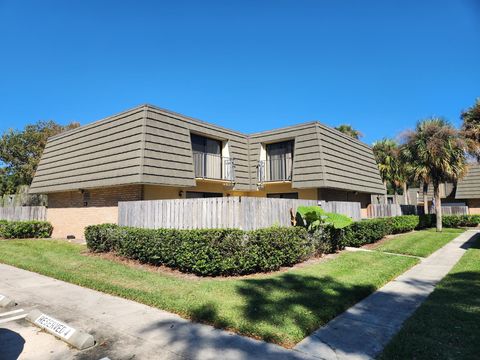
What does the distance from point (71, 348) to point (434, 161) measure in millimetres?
23559

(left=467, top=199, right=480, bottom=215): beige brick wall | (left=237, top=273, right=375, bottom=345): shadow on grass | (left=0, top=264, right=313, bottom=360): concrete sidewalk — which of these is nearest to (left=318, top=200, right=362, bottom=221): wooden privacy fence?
(left=237, top=273, right=375, bottom=345): shadow on grass

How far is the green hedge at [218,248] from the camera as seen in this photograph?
8.51 metres

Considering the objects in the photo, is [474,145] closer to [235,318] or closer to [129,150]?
[129,150]

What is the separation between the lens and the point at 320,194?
54.0ft

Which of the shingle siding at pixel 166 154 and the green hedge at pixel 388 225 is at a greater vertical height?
the shingle siding at pixel 166 154

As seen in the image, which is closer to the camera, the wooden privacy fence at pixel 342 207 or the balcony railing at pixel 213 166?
the wooden privacy fence at pixel 342 207

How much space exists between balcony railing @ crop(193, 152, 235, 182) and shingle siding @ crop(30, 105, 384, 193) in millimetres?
506

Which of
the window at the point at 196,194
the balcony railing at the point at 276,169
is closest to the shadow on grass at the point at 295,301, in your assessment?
the window at the point at 196,194

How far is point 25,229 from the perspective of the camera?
55.2 feet

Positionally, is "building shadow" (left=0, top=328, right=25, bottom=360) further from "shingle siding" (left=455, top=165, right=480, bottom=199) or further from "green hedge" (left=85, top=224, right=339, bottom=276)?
"shingle siding" (left=455, top=165, right=480, bottom=199)

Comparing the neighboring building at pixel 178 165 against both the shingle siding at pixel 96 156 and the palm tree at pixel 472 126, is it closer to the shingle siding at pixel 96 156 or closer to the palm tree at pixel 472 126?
the shingle siding at pixel 96 156

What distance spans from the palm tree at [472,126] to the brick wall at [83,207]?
63.1 ft

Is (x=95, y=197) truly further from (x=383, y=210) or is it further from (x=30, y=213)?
(x=383, y=210)

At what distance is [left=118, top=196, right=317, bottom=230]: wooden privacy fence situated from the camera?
9.29 meters
